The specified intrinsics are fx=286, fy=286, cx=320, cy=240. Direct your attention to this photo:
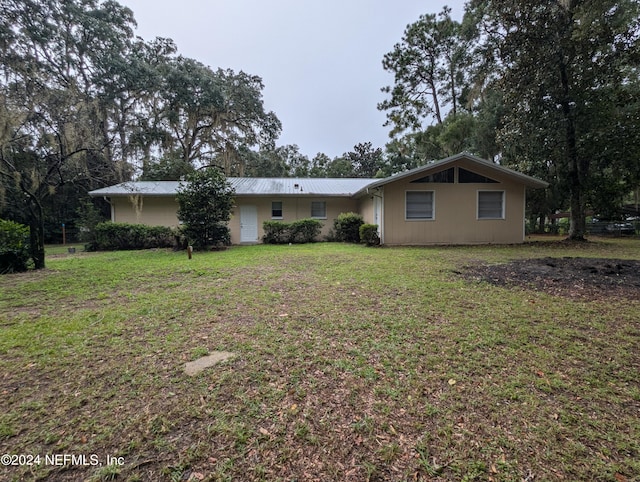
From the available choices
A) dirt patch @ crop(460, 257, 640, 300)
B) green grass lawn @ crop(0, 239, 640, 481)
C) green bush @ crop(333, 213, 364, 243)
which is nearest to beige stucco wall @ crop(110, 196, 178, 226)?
green bush @ crop(333, 213, 364, 243)

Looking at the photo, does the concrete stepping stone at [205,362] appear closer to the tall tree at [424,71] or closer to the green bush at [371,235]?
the green bush at [371,235]

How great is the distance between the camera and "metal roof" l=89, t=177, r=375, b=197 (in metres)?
13.2

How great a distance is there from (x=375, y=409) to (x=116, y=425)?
69.1 inches

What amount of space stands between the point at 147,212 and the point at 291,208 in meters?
6.94

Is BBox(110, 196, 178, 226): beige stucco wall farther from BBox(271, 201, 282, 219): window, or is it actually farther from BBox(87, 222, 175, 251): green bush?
BBox(271, 201, 282, 219): window

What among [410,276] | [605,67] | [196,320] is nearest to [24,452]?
[196,320]

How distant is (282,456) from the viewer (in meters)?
1.66

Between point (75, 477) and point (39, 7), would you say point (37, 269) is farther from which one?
point (39, 7)

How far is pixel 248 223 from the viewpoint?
14164 millimetres

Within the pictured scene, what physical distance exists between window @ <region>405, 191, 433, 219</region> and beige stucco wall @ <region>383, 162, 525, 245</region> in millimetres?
178

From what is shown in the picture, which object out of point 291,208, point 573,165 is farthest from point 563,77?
point 291,208

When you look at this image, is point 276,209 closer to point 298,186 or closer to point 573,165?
point 298,186

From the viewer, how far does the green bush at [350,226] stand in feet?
43.1

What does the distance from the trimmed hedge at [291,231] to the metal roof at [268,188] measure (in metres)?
1.56
